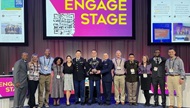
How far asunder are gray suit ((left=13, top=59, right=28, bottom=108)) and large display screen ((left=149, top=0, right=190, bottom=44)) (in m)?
4.54

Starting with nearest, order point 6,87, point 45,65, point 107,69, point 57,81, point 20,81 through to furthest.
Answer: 1. point 20,81
2. point 6,87
3. point 45,65
4. point 57,81
5. point 107,69

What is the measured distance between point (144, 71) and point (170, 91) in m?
0.87

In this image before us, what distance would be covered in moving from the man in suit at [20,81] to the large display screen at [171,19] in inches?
179

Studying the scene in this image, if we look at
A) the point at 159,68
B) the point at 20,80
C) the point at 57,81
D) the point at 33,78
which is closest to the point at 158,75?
the point at 159,68

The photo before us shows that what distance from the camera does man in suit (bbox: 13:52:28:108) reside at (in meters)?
6.59

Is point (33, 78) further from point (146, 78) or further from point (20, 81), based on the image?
point (146, 78)

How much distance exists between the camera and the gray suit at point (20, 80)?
21.6 feet

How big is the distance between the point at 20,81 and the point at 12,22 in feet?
9.30

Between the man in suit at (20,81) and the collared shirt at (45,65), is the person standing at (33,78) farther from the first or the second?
the collared shirt at (45,65)

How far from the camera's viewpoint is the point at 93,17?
29.1 ft

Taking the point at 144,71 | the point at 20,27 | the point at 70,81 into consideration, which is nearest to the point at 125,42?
the point at 144,71

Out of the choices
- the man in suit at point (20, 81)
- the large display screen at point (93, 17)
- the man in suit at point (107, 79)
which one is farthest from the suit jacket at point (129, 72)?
the man in suit at point (20, 81)

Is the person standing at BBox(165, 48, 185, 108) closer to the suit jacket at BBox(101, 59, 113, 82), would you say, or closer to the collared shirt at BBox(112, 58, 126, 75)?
the collared shirt at BBox(112, 58, 126, 75)

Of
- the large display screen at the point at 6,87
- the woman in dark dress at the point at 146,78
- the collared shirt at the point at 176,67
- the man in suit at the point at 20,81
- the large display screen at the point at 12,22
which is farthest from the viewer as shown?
the large display screen at the point at 12,22
